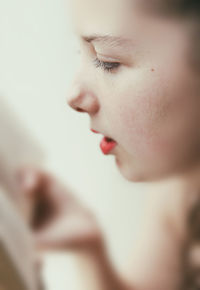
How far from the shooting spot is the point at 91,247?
1.38 feet

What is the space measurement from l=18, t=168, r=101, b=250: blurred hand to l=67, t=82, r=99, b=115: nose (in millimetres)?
182

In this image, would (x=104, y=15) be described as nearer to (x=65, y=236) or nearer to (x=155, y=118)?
(x=155, y=118)

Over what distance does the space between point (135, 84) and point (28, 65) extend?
21 centimetres

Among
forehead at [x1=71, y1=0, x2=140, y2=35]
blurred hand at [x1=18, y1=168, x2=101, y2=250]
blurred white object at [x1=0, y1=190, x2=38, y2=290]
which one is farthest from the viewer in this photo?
blurred hand at [x1=18, y1=168, x2=101, y2=250]

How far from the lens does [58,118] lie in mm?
431

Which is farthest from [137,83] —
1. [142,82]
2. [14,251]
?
[14,251]

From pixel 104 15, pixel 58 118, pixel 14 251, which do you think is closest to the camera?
pixel 104 15

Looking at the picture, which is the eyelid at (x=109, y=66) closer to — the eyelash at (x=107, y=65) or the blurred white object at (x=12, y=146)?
the eyelash at (x=107, y=65)

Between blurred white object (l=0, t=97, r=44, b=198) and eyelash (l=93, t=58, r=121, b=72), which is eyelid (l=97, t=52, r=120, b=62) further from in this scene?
blurred white object (l=0, t=97, r=44, b=198)

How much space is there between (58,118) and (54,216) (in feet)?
0.31

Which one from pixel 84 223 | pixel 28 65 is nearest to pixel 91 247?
pixel 84 223

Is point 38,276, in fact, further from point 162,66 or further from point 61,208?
point 162,66

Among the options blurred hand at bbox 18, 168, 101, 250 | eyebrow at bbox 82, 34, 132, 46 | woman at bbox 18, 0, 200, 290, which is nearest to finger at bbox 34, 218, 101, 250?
blurred hand at bbox 18, 168, 101, 250

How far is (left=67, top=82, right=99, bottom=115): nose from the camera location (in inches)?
9.1
